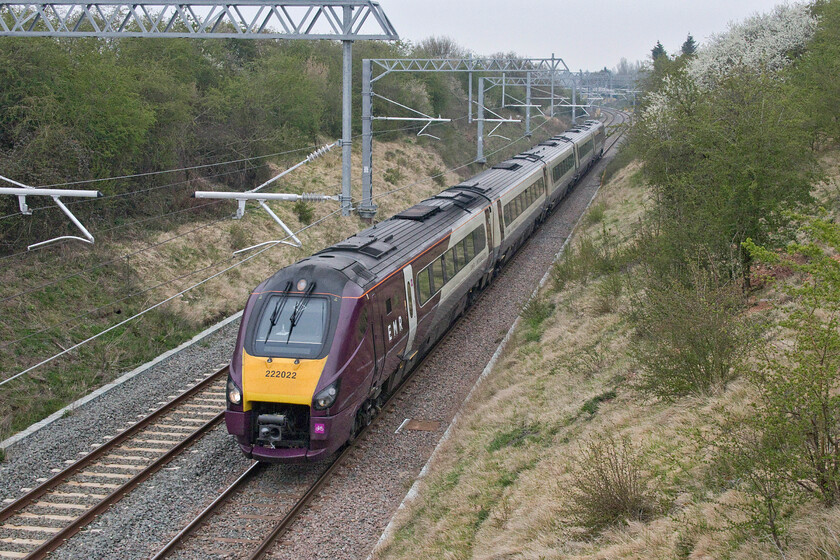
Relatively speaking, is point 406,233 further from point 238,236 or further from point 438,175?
point 438,175

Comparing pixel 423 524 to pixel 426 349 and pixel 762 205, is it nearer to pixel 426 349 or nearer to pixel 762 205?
pixel 426 349

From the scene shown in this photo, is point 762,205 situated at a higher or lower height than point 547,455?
higher

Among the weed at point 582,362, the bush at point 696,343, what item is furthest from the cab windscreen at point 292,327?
the weed at point 582,362

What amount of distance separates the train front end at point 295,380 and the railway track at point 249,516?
1.79 ft

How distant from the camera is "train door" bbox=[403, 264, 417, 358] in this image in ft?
45.2

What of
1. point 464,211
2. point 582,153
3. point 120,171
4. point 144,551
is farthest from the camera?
point 582,153

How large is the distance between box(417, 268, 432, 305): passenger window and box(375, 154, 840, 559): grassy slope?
206 cm

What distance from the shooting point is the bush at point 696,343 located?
9922 mm

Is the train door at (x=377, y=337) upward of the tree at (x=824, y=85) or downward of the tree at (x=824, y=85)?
A: downward

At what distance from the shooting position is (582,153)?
4159cm

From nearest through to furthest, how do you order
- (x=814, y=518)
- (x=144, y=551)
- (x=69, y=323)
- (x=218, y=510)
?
(x=814, y=518) < (x=144, y=551) < (x=218, y=510) < (x=69, y=323)

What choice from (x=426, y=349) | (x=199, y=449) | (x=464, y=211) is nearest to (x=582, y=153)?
(x=464, y=211)

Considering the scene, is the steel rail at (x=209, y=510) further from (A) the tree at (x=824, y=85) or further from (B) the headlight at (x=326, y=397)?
(A) the tree at (x=824, y=85)

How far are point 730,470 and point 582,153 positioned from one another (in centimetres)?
3576
